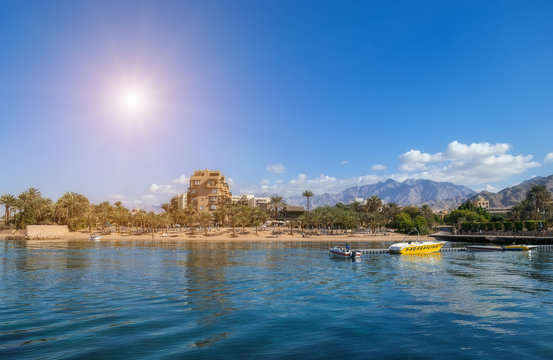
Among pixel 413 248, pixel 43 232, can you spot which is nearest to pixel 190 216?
pixel 43 232

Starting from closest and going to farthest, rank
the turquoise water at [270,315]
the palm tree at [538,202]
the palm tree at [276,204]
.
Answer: the turquoise water at [270,315]
the palm tree at [538,202]
the palm tree at [276,204]

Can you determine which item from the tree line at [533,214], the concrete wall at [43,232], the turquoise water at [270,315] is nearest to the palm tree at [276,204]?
the tree line at [533,214]

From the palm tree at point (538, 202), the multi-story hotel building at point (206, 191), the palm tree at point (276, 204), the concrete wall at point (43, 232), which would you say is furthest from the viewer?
the palm tree at point (276, 204)

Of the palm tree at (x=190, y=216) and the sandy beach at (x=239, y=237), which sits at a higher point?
the palm tree at (x=190, y=216)

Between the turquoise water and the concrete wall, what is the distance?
80.7 meters

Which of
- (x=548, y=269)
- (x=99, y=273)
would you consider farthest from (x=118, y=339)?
(x=548, y=269)

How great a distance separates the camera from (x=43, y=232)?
109 m

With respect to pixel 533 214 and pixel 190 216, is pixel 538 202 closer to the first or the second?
pixel 533 214

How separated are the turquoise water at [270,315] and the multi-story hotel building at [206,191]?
123m

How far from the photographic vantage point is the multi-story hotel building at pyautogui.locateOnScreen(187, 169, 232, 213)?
162750 mm

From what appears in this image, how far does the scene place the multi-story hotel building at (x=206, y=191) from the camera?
162750 millimetres

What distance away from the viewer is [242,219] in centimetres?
12200

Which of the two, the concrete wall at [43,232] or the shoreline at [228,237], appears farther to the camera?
the shoreline at [228,237]

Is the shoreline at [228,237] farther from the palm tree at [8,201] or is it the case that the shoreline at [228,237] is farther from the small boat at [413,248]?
the small boat at [413,248]
